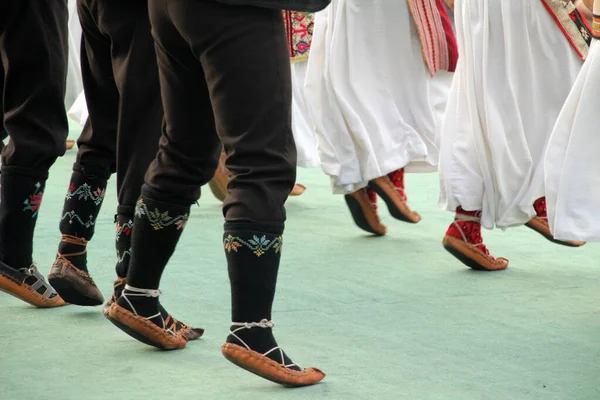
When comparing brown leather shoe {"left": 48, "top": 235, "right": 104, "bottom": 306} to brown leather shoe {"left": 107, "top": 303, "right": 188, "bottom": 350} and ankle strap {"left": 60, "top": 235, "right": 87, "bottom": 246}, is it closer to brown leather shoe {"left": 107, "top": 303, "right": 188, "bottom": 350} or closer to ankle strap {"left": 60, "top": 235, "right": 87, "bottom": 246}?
ankle strap {"left": 60, "top": 235, "right": 87, "bottom": 246}

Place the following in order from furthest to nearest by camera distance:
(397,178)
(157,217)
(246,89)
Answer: (397,178) → (157,217) → (246,89)

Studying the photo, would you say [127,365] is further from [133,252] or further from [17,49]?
[17,49]

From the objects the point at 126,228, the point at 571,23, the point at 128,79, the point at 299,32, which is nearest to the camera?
the point at 128,79

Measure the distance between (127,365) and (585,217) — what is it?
1.38m

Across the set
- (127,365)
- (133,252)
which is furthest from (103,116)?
(127,365)

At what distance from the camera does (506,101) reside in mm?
4066

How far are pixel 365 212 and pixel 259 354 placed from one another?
234 centimetres

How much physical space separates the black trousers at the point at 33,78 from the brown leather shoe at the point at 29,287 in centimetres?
33

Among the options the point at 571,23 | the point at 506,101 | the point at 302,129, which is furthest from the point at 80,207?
the point at 302,129

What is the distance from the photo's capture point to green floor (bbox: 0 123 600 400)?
105 inches

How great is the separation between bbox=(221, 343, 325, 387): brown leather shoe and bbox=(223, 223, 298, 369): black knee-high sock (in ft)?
0.07

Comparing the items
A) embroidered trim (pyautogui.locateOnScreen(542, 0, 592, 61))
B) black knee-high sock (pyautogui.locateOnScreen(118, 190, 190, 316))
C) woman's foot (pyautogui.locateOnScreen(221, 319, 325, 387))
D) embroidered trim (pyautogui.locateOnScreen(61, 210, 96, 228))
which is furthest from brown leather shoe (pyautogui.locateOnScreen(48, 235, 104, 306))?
embroidered trim (pyautogui.locateOnScreen(542, 0, 592, 61))

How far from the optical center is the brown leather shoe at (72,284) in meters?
3.36

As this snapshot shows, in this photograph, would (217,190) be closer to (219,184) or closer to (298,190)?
(219,184)
